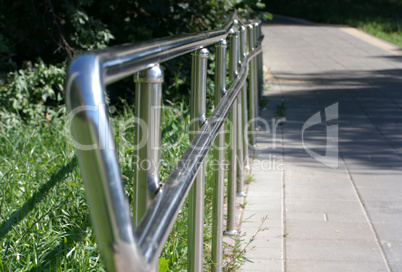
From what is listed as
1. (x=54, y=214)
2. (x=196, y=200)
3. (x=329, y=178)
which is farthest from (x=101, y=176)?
(x=329, y=178)

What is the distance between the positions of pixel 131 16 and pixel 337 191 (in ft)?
13.2

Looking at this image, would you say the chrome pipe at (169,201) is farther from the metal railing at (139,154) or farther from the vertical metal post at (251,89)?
the vertical metal post at (251,89)

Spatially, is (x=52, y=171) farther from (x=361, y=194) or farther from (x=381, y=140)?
(x=381, y=140)

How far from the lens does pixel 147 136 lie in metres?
1.25

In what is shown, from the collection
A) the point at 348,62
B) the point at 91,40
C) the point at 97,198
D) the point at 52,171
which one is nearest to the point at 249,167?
the point at 52,171

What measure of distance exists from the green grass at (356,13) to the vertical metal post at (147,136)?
16129mm

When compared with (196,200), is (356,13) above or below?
below

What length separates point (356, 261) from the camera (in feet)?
9.52

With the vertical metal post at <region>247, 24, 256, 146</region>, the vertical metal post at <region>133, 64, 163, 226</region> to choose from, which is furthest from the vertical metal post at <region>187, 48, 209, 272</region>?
the vertical metal post at <region>247, 24, 256, 146</region>

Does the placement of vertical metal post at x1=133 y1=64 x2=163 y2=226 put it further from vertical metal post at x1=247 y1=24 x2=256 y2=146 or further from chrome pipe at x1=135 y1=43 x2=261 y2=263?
vertical metal post at x1=247 y1=24 x2=256 y2=146

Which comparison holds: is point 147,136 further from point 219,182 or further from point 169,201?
point 219,182

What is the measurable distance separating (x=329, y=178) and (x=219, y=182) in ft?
6.14

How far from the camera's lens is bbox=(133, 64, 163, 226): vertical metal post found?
1200mm

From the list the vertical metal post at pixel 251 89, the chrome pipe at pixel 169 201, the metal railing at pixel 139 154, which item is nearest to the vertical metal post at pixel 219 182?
the metal railing at pixel 139 154
